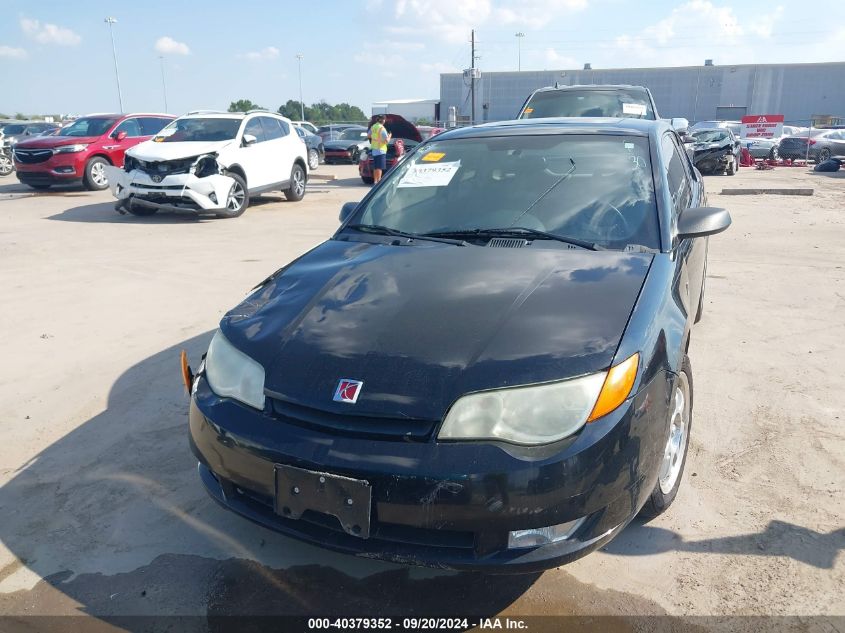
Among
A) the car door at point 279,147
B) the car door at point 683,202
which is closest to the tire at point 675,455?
the car door at point 683,202

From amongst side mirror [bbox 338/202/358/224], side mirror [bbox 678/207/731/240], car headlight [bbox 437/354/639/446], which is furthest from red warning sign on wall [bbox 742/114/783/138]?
car headlight [bbox 437/354/639/446]

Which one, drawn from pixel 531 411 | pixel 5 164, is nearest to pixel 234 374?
pixel 531 411

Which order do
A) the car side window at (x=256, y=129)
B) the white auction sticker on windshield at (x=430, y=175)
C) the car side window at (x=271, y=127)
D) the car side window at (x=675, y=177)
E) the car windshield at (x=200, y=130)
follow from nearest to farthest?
the car side window at (x=675, y=177) < the white auction sticker on windshield at (x=430, y=175) < the car windshield at (x=200, y=130) < the car side window at (x=256, y=129) < the car side window at (x=271, y=127)

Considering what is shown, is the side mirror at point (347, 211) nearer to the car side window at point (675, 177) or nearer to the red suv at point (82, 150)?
the car side window at point (675, 177)

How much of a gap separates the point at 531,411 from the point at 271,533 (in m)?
1.33

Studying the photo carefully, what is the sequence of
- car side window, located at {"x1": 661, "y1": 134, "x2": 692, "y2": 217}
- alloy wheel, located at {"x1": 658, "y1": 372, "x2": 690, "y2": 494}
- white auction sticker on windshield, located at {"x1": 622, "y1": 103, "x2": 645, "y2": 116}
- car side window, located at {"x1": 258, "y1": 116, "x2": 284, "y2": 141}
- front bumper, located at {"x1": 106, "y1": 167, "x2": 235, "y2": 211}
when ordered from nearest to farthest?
1. alloy wheel, located at {"x1": 658, "y1": 372, "x2": 690, "y2": 494}
2. car side window, located at {"x1": 661, "y1": 134, "x2": 692, "y2": 217}
3. white auction sticker on windshield, located at {"x1": 622, "y1": 103, "x2": 645, "y2": 116}
4. front bumper, located at {"x1": 106, "y1": 167, "x2": 235, "y2": 211}
5. car side window, located at {"x1": 258, "y1": 116, "x2": 284, "y2": 141}

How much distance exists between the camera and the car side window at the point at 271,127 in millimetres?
11781

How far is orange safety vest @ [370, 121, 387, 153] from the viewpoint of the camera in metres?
13.9

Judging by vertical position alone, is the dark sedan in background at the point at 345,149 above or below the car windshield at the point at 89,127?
below

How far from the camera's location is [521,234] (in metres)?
3.08

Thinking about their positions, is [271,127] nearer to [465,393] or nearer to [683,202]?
[683,202]

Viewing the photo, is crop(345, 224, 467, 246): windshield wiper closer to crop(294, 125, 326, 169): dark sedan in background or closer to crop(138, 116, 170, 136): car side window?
crop(138, 116, 170, 136): car side window

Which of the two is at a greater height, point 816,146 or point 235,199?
point 816,146

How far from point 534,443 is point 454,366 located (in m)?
0.35
